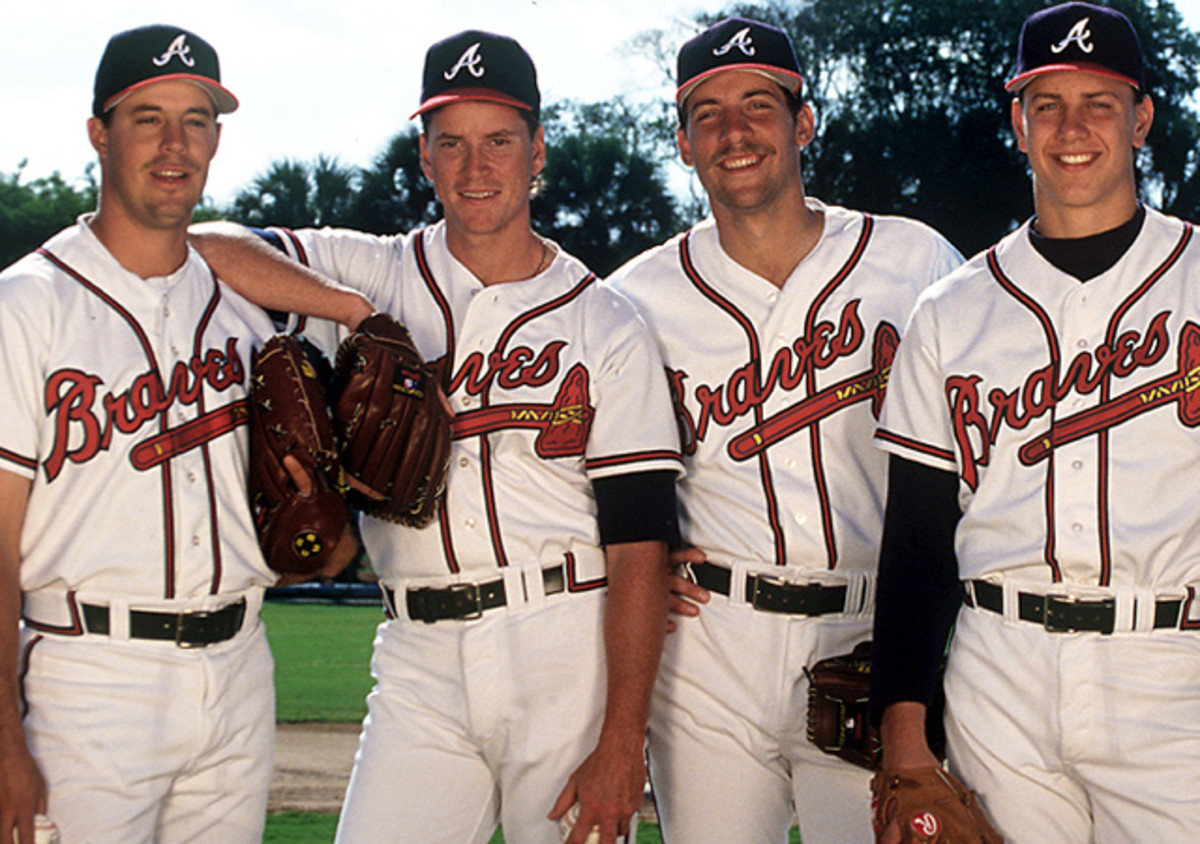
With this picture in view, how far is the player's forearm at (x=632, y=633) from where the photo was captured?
298 centimetres

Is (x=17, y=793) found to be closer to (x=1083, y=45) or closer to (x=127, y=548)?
(x=127, y=548)

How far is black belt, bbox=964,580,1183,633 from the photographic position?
2641mm

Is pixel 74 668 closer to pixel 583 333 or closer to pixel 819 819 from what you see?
pixel 583 333

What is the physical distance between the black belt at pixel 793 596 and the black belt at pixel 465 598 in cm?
42

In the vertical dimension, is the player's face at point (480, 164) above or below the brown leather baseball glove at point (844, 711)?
above

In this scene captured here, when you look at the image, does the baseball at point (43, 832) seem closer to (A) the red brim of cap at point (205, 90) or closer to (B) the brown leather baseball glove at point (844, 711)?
(A) the red brim of cap at point (205, 90)

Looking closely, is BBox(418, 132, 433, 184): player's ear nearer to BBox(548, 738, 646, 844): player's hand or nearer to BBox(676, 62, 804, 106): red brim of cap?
BBox(676, 62, 804, 106): red brim of cap

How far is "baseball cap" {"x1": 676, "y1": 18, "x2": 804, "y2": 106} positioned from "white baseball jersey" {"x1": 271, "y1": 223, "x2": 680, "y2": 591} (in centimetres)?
57

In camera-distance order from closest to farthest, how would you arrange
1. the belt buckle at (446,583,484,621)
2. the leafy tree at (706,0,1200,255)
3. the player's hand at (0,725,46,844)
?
the player's hand at (0,725,46,844)
the belt buckle at (446,583,484,621)
the leafy tree at (706,0,1200,255)

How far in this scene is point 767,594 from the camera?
325 centimetres

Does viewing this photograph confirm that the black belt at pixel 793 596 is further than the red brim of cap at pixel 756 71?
No

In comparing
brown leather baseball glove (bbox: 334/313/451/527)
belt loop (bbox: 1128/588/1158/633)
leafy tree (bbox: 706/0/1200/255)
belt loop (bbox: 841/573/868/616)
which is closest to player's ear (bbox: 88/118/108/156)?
brown leather baseball glove (bbox: 334/313/451/527)

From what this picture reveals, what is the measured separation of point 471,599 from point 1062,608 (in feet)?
3.85

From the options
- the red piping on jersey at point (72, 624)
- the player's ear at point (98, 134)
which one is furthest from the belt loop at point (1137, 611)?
the player's ear at point (98, 134)
